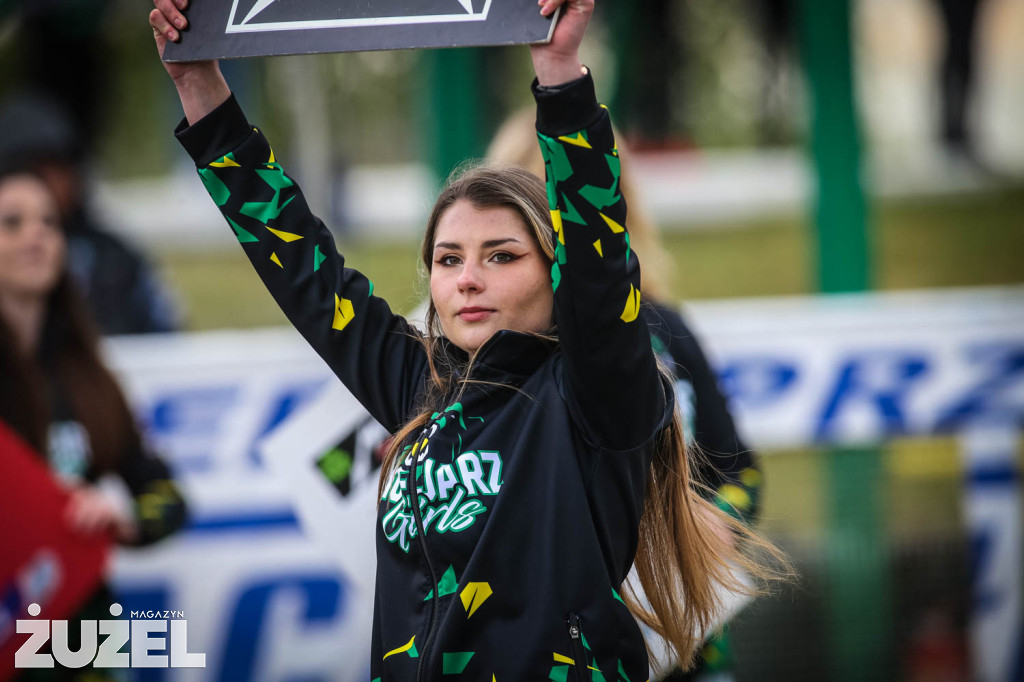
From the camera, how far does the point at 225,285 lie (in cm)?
725

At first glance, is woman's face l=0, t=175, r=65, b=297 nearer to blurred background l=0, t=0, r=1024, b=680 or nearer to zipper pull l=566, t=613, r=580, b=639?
blurred background l=0, t=0, r=1024, b=680

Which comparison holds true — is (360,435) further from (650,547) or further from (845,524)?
(845,524)

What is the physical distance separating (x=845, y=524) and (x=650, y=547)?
7.92 ft

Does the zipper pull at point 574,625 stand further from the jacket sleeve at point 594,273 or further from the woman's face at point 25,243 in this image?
the woman's face at point 25,243

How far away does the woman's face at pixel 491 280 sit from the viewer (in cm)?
159

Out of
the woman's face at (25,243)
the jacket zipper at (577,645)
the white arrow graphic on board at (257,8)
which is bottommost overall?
the jacket zipper at (577,645)

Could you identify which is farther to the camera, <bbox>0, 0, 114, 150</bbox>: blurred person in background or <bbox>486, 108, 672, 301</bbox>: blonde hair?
<bbox>0, 0, 114, 150</bbox>: blurred person in background

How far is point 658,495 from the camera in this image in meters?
1.75

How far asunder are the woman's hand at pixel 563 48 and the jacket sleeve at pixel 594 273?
0.06 feet

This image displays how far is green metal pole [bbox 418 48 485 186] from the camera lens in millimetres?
4430
